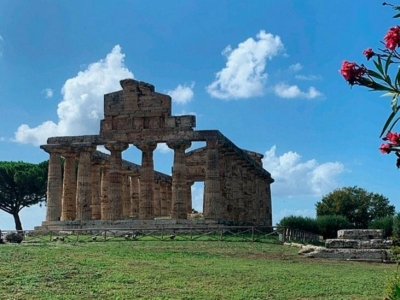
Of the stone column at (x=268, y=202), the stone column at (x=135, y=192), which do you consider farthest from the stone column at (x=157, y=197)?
the stone column at (x=268, y=202)

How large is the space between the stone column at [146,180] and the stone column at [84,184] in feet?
12.6

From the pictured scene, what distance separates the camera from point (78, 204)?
42844 mm

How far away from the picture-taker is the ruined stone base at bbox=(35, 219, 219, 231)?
A: 38156 mm

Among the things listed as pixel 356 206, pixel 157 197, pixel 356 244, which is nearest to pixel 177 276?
pixel 356 244

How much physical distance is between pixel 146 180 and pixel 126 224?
14.1 ft

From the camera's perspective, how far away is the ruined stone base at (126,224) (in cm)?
3816

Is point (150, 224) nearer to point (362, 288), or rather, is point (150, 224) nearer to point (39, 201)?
point (362, 288)

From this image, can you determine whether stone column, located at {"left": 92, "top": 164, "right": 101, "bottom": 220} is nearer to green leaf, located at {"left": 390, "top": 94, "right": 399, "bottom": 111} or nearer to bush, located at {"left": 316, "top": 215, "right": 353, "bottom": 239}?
bush, located at {"left": 316, "top": 215, "right": 353, "bottom": 239}

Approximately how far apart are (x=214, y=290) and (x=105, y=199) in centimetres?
3668

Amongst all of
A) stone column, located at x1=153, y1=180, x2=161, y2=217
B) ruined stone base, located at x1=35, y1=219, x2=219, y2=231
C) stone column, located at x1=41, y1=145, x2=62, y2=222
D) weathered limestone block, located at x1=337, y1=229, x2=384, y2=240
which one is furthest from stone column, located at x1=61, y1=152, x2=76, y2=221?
weathered limestone block, located at x1=337, y1=229, x2=384, y2=240

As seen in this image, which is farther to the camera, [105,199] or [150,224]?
[105,199]

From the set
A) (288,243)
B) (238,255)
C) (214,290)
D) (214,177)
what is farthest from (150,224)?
(214,290)

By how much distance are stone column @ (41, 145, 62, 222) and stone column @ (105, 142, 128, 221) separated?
4.08 metres

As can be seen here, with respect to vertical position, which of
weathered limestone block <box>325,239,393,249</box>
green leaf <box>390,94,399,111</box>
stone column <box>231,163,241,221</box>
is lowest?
weathered limestone block <box>325,239,393,249</box>
